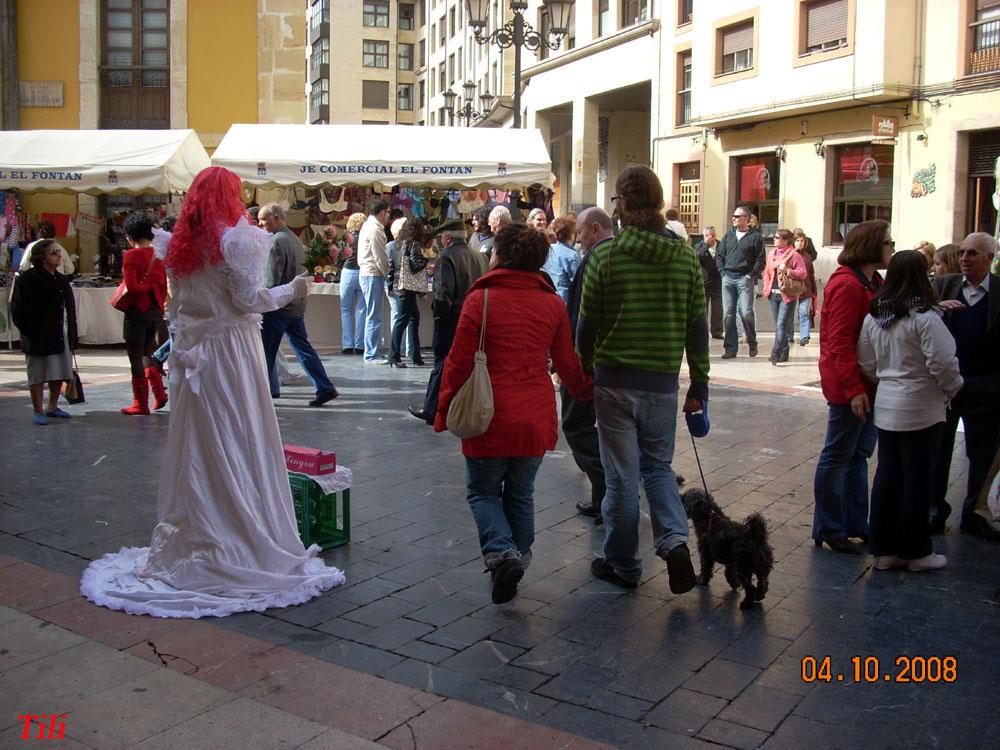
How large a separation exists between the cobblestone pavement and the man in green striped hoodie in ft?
1.13

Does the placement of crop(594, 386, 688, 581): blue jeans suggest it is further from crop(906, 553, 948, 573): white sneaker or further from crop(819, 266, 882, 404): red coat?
crop(906, 553, 948, 573): white sneaker

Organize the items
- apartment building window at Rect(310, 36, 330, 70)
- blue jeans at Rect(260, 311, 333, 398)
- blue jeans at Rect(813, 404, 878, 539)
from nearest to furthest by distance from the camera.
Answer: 1. blue jeans at Rect(813, 404, 878, 539)
2. blue jeans at Rect(260, 311, 333, 398)
3. apartment building window at Rect(310, 36, 330, 70)

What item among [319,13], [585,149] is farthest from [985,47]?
[319,13]

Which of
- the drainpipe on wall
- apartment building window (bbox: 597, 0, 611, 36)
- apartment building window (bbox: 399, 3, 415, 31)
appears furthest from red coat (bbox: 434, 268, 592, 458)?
apartment building window (bbox: 399, 3, 415, 31)

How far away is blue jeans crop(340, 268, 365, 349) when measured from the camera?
14008 mm

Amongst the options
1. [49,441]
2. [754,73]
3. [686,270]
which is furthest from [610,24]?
[686,270]

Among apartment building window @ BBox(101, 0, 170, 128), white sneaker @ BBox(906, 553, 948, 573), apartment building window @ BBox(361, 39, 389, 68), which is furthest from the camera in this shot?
apartment building window @ BBox(361, 39, 389, 68)

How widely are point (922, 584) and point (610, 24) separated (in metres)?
29.3

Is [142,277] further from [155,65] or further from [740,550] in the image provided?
[155,65]

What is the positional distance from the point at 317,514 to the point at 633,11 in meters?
28.6

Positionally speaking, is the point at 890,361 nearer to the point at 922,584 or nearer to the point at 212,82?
the point at 922,584

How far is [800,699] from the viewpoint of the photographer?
366 cm

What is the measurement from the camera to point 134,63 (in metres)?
19.9

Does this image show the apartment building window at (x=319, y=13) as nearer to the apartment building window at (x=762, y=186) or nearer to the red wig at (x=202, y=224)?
the apartment building window at (x=762, y=186)
